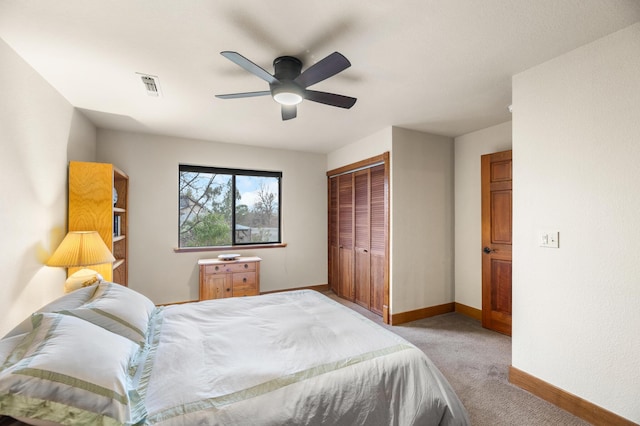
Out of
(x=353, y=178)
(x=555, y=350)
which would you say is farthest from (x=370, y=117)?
(x=555, y=350)

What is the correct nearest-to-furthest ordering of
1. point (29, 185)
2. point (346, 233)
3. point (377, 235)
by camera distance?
point (29, 185) < point (377, 235) < point (346, 233)

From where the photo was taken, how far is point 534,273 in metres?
2.13

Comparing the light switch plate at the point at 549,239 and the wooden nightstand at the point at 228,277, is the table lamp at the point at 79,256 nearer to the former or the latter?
the wooden nightstand at the point at 228,277

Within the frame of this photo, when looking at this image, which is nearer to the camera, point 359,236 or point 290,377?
point 290,377

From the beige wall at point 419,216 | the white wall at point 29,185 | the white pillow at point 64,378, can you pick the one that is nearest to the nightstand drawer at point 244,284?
the white wall at point 29,185

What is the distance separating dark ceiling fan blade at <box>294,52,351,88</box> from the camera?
5.35ft

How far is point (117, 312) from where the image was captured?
156cm

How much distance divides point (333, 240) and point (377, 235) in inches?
48.7

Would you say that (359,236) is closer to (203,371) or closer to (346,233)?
(346,233)

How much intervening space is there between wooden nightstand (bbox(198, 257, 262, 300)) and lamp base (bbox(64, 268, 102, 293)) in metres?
1.47

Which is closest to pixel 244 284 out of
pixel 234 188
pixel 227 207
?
pixel 227 207

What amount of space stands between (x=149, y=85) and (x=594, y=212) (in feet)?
11.4

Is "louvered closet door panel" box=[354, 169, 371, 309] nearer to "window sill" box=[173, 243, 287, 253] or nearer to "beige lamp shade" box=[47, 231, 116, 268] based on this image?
"window sill" box=[173, 243, 287, 253]

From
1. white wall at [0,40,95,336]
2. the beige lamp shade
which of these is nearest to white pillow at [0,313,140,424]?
white wall at [0,40,95,336]
